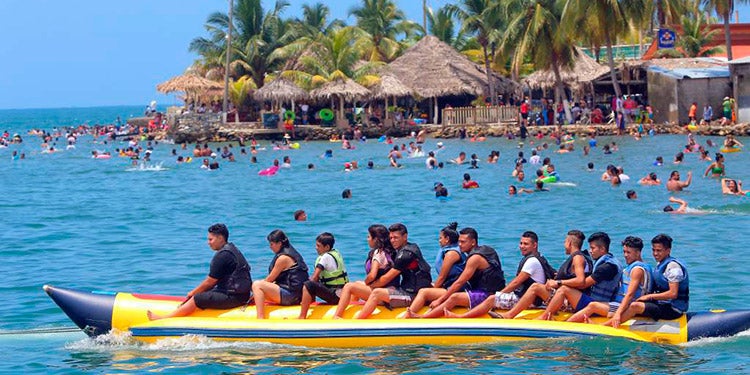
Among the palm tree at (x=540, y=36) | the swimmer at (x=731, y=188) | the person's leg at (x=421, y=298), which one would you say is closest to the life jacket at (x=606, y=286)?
the person's leg at (x=421, y=298)

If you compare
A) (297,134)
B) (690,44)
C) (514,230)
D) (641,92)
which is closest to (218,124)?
(297,134)

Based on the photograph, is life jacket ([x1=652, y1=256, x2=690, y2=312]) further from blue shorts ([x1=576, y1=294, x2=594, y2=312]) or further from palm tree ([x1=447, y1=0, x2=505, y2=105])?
palm tree ([x1=447, y1=0, x2=505, y2=105])

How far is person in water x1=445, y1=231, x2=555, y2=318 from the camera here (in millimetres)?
11172

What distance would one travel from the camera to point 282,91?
5106 cm

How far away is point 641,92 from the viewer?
49.9m

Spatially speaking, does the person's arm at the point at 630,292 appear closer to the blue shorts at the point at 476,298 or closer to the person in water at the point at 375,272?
the blue shorts at the point at 476,298

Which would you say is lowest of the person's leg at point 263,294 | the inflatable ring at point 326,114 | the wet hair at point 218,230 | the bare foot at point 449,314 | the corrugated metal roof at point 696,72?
the bare foot at point 449,314

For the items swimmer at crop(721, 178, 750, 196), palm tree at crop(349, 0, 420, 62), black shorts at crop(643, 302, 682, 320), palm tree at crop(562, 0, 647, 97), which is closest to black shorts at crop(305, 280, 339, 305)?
black shorts at crop(643, 302, 682, 320)

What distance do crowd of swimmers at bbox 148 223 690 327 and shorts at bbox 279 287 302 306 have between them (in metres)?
0.01

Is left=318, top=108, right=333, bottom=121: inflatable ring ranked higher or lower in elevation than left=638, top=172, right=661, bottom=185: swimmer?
higher

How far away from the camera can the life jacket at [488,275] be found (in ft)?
37.0

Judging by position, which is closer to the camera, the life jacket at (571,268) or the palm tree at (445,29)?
the life jacket at (571,268)

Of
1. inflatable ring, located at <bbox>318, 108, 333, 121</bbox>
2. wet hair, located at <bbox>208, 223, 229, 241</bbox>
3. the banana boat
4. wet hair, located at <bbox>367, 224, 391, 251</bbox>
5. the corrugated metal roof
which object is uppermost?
the corrugated metal roof

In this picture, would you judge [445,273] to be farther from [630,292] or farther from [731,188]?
[731,188]
